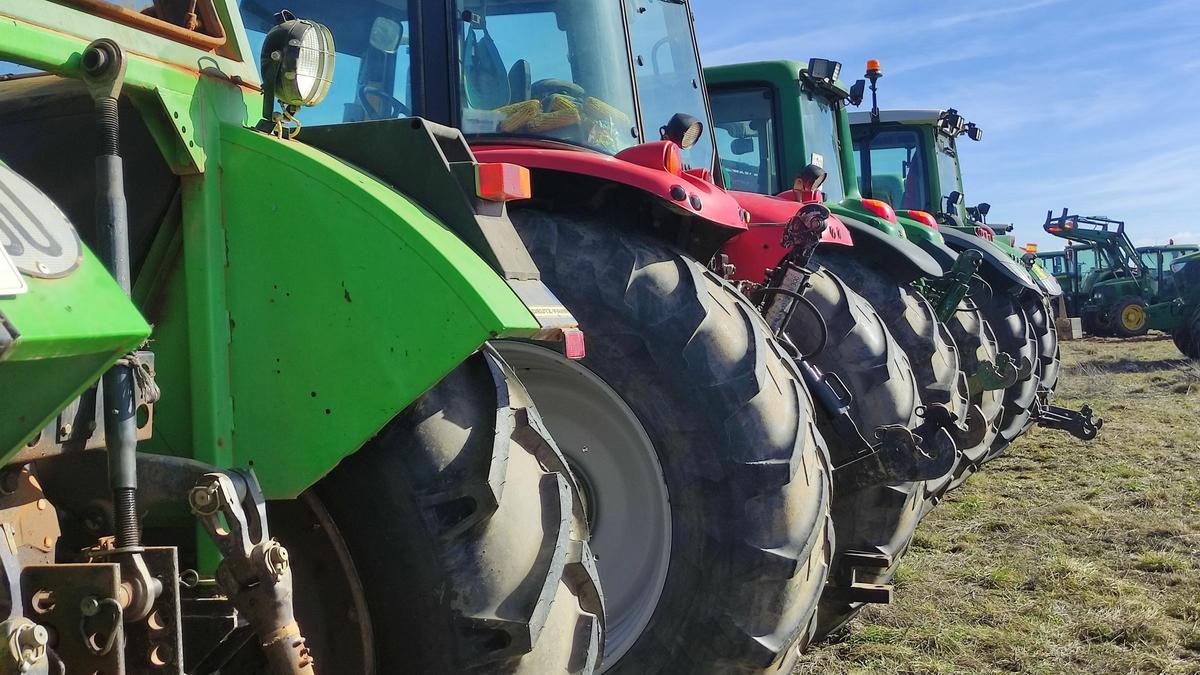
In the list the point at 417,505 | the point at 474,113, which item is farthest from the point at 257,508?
the point at 474,113

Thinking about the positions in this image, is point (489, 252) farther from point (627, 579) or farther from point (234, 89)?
point (627, 579)

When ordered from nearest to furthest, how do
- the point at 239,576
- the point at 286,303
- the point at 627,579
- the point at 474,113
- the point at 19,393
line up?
the point at 19,393 < the point at 239,576 < the point at 286,303 < the point at 627,579 < the point at 474,113

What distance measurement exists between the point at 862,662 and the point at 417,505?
8.35ft

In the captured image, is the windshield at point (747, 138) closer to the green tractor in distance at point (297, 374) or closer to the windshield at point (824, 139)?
the windshield at point (824, 139)

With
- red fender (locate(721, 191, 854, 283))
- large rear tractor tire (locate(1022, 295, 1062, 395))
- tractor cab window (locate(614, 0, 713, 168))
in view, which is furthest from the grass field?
tractor cab window (locate(614, 0, 713, 168))

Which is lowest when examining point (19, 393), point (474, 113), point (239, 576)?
point (239, 576)

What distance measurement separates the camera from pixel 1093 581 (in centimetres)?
477

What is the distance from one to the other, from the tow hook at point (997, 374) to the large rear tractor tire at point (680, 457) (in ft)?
11.5

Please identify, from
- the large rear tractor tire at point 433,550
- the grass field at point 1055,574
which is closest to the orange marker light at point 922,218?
the grass field at point 1055,574

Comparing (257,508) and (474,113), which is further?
(474,113)

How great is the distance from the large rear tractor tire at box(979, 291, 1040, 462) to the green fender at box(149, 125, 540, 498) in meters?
6.33

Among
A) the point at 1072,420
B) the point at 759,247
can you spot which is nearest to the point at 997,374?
the point at 1072,420

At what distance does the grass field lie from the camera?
393 cm

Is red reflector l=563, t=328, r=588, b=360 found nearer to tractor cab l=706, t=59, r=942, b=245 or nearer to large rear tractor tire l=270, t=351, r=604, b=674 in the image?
large rear tractor tire l=270, t=351, r=604, b=674
